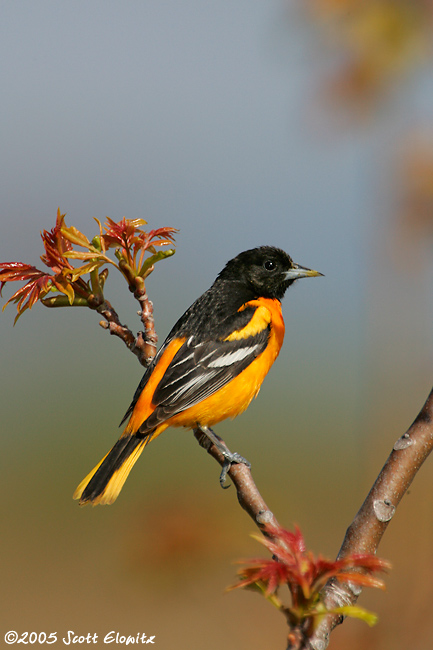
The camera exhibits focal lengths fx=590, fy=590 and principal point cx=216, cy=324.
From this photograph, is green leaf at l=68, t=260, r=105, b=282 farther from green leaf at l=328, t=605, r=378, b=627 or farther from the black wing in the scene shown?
green leaf at l=328, t=605, r=378, b=627

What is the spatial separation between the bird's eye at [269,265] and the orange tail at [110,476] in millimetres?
1350

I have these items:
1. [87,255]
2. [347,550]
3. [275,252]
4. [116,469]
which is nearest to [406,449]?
[347,550]

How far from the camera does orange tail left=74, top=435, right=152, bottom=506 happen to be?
2449 mm

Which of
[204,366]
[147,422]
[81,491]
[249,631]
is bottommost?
[249,631]

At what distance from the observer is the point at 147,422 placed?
2.69 meters

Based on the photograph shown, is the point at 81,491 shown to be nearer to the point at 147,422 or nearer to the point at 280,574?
the point at 147,422

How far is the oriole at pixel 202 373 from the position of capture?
8.75 feet

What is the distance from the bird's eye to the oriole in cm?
15

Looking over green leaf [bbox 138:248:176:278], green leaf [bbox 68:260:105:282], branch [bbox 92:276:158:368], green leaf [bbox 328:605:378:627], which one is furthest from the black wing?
green leaf [bbox 328:605:378:627]

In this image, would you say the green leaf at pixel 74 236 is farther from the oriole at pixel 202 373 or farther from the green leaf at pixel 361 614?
the green leaf at pixel 361 614

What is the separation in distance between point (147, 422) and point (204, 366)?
1.40ft

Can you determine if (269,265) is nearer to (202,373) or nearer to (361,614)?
(202,373)

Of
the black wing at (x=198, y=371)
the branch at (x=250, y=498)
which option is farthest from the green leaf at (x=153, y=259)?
the black wing at (x=198, y=371)

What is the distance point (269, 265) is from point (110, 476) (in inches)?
64.2
